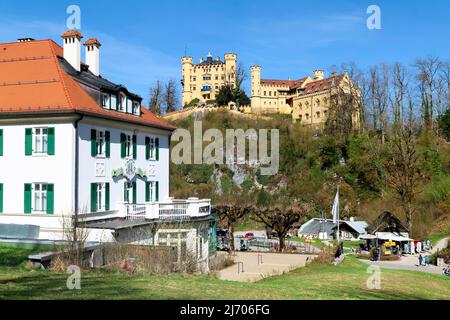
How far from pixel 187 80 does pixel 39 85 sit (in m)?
95.1

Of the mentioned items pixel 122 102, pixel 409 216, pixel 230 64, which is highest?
pixel 230 64

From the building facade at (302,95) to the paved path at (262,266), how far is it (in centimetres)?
4243

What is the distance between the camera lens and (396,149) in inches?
2172

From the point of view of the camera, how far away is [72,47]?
26.4 m

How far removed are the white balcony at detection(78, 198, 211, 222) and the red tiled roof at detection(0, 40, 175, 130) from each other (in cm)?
458

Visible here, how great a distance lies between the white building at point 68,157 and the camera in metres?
22.4

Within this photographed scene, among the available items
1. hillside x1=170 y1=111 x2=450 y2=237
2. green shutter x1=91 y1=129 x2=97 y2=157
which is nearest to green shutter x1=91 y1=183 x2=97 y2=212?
green shutter x1=91 y1=129 x2=97 y2=157

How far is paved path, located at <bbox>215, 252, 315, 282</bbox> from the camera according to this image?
2193 cm

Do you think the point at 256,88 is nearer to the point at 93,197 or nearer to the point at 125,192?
the point at 125,192

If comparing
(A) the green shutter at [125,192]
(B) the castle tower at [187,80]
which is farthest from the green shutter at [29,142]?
(B) the castle tower at [187,80]

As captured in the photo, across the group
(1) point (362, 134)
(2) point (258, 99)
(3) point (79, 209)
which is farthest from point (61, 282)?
(2) point (258, 99)

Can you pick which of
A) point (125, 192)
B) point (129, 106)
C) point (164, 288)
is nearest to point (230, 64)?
point (129, 106)

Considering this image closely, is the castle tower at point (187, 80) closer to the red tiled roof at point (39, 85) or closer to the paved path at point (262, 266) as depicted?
the paved path at point (262, 266)
